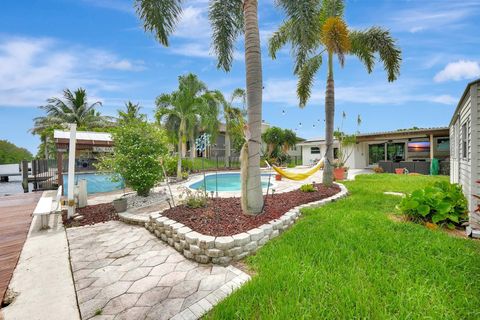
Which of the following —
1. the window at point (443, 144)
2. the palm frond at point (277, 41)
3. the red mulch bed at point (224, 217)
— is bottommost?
the red mulch bed at point (224, 217)

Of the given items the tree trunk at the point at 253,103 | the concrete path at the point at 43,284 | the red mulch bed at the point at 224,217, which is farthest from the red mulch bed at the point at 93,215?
the tree trunk at the point at 253,103

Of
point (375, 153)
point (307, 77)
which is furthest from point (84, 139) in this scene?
point (375, 153)

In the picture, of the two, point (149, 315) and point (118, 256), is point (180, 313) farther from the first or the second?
point (118, 256)

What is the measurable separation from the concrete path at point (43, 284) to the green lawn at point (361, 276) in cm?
156

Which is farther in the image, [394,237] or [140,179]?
[140,179]

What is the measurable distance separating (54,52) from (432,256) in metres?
10.5

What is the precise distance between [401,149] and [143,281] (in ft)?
66.4

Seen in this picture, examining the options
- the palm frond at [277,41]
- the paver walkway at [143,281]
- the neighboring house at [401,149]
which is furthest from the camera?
the neighboring house at [401,149]

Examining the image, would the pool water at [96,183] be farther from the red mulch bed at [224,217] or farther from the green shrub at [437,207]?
the green shrub at [437,207]

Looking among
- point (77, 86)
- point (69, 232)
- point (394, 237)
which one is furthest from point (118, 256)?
point (77, 86)

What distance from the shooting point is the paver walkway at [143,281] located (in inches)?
83.8

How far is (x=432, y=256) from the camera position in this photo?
9.29 ft

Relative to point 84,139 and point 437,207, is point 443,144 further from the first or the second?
point 84,139

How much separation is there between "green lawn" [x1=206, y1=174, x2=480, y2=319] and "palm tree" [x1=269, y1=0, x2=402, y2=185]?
4.08 metres
